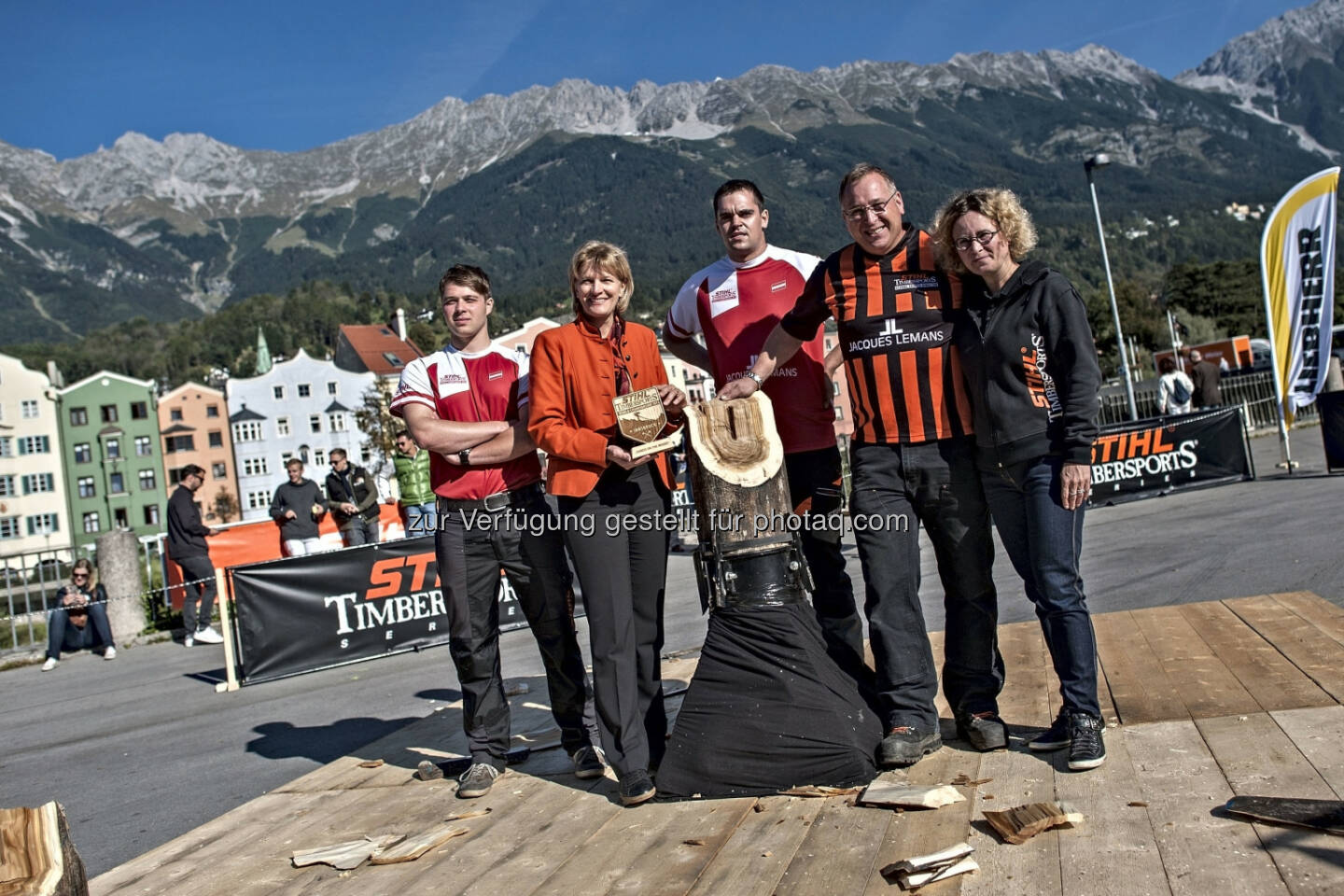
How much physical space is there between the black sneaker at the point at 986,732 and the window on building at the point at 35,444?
259 ft

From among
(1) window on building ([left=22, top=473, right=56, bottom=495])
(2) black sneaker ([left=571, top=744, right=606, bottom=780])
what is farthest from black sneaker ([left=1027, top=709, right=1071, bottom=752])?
(1) window on building ([left=22, top=473, right=56, bottom=495])

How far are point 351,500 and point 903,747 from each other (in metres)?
10.8

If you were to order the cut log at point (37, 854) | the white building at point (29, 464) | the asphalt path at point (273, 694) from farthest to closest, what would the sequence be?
the white building at point (29, 464), the asphalt path at point (273, 694), the cut log at point (37, 854)

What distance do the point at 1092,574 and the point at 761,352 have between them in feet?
19.5

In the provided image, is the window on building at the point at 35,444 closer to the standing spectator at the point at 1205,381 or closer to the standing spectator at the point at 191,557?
the standing spectator at the point at 191,557

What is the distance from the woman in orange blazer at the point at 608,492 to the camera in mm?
3783

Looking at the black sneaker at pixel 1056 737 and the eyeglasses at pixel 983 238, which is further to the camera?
the eyeglasses at pixel 983 238

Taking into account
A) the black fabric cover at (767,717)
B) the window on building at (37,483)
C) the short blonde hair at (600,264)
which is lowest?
the black fabric cover at (767,717)

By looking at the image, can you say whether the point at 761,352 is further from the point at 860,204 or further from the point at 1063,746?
the point at 1063,746

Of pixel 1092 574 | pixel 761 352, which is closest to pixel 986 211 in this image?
pixel 761 352

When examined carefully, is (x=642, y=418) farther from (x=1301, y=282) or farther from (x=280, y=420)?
(x=280, y=420)

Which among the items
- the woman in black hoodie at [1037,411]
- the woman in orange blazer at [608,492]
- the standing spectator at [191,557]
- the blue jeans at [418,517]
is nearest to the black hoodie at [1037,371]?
the woman in black hoodie at [1037,411]

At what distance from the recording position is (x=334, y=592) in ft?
30.2

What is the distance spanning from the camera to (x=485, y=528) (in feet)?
13.8
